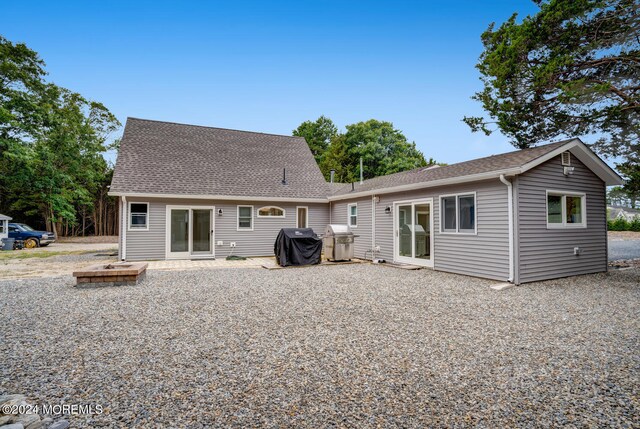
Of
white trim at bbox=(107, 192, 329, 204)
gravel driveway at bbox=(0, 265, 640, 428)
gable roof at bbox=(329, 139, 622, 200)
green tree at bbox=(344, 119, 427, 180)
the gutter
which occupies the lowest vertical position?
gravel driveway at bbox=(0, 265, 640, 428)

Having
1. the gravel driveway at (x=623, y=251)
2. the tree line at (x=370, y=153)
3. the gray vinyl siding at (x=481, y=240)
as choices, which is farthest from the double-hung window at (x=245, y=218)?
the tree line at (x=370, y=153)

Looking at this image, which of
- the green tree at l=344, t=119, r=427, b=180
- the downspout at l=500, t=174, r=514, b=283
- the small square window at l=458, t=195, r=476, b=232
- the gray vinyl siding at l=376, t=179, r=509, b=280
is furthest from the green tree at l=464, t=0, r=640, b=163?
the green tree at l=344, t=119, r=427, b=180

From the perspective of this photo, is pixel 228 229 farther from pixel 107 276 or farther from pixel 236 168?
pixel 107 276

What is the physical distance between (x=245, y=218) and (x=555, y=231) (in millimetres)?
10021

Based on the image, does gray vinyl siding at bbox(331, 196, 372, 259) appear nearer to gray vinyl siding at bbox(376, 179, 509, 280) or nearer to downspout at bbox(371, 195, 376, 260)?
downspout at bbox(371, 195, 376, 260)

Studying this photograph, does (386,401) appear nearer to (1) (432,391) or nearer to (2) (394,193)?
(1) (432,391)

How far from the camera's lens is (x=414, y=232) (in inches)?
384

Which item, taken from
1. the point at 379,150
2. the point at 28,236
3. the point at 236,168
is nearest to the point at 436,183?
the point at 236,168

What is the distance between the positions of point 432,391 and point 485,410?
0.39 m

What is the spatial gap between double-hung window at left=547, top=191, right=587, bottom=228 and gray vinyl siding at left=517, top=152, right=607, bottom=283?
136mm

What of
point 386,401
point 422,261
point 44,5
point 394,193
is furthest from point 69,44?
point 386,401

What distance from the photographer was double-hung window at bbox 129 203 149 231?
35.9 ft

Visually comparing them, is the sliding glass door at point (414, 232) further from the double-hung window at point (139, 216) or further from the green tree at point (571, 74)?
the double-hung window at point (139, 216)

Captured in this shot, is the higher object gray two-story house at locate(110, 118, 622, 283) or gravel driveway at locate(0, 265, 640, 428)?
gray two-story house at locate(110, 118, 622, 283)
